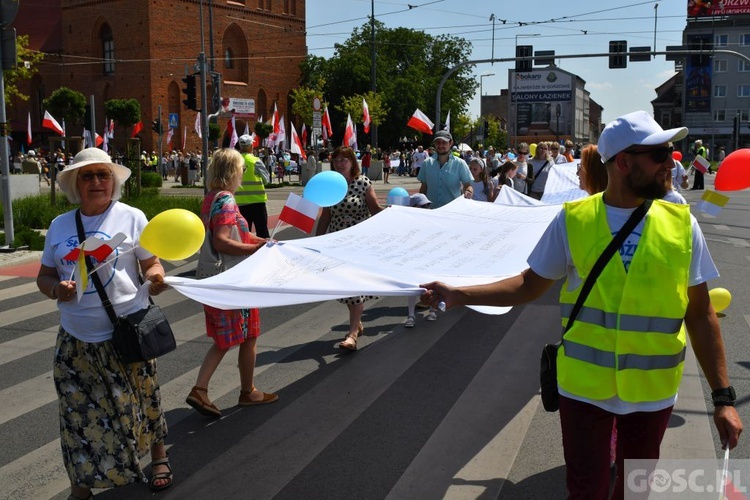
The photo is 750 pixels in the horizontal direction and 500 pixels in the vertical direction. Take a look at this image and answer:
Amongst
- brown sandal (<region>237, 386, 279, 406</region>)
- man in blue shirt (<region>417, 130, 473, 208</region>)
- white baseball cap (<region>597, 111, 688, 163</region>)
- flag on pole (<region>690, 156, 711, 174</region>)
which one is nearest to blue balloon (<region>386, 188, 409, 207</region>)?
man in blue shirt (<region>417, 130, 473, 208</region>)

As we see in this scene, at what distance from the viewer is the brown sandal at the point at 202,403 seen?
16.8 feet

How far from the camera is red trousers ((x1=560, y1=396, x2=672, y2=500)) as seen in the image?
2.69 m

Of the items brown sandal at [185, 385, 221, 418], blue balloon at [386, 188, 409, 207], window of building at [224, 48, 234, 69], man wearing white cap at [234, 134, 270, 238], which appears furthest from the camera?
window of building at [224, 48, 234, 69]

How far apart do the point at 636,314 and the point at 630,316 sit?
2cm

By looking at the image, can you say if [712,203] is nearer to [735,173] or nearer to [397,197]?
[735,173]

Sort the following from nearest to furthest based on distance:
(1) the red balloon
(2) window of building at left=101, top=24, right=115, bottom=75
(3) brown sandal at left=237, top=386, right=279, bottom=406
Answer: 1. (1) the red balloon
2. (3) brown sandal at left=237, top=386, right=279, bottom=406
3. (2) window of building at left=101, top=24, right=115, bottom=75

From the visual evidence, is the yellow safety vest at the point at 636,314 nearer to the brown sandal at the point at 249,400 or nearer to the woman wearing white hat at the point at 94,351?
the woman wearing white hat at the point at 94,351

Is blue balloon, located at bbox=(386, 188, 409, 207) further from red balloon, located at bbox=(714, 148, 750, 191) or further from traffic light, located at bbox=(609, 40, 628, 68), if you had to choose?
traffic light, located at bbox=(609, 40, 628, 68)

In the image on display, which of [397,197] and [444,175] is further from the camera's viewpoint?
[444,175]

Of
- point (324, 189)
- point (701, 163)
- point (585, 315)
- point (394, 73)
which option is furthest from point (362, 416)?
point (394, 73)

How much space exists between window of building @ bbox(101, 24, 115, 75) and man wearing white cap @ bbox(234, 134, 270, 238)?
5243cm

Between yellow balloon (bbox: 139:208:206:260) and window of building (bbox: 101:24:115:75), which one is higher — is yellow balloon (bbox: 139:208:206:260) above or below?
Result: below

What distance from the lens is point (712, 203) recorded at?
4.33m

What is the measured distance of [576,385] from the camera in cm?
269
